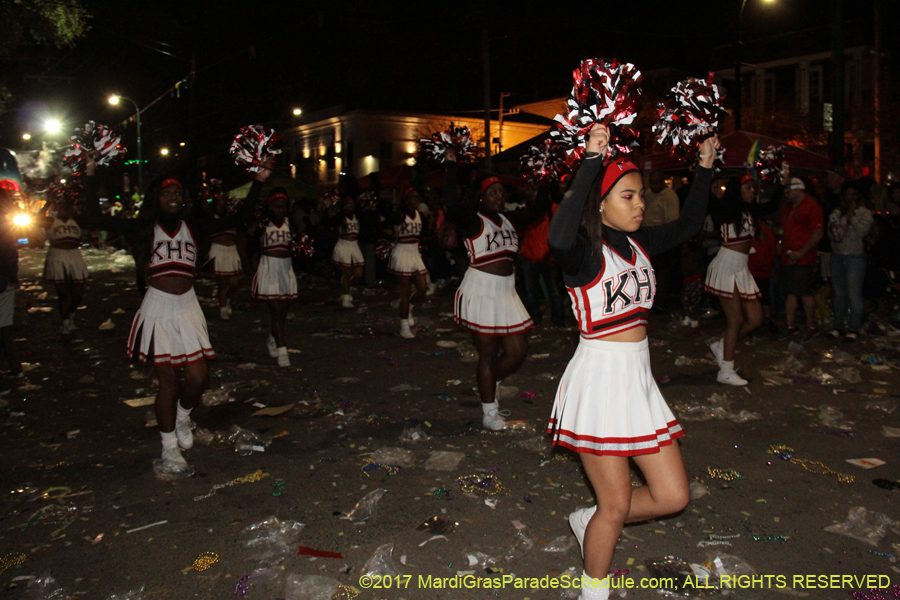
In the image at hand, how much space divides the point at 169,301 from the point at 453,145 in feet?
7.83

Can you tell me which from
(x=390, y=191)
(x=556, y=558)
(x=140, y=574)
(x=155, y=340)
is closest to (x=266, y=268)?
(x=155, y=340)

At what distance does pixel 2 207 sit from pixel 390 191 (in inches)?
767

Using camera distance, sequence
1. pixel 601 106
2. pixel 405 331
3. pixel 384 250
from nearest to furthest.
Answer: pixel 601 106
pixel 405 331
pixel 384 250

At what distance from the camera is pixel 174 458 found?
4.80 m

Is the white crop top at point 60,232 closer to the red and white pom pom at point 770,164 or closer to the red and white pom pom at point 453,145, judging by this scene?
the red and white pom pom at point 453,145

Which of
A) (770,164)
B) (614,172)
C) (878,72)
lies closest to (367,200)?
(770,164)

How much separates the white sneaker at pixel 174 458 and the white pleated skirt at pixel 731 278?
505cm

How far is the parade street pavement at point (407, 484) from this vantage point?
342cm

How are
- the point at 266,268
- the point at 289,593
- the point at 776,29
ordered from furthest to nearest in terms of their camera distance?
the point at 776,29 → the point at 266,268 → the point at 289,593

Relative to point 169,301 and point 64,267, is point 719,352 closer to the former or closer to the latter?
point 169,301

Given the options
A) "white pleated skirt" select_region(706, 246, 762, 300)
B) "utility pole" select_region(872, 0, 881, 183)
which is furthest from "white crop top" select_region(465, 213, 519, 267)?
"utility pole" select_region(872, 0, 881, 183)

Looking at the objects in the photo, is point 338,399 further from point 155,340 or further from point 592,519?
point 592,519

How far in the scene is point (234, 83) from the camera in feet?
133

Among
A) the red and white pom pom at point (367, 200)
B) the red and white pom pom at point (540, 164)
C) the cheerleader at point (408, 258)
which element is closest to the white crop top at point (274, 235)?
the cheerleader at point (408, 258)
